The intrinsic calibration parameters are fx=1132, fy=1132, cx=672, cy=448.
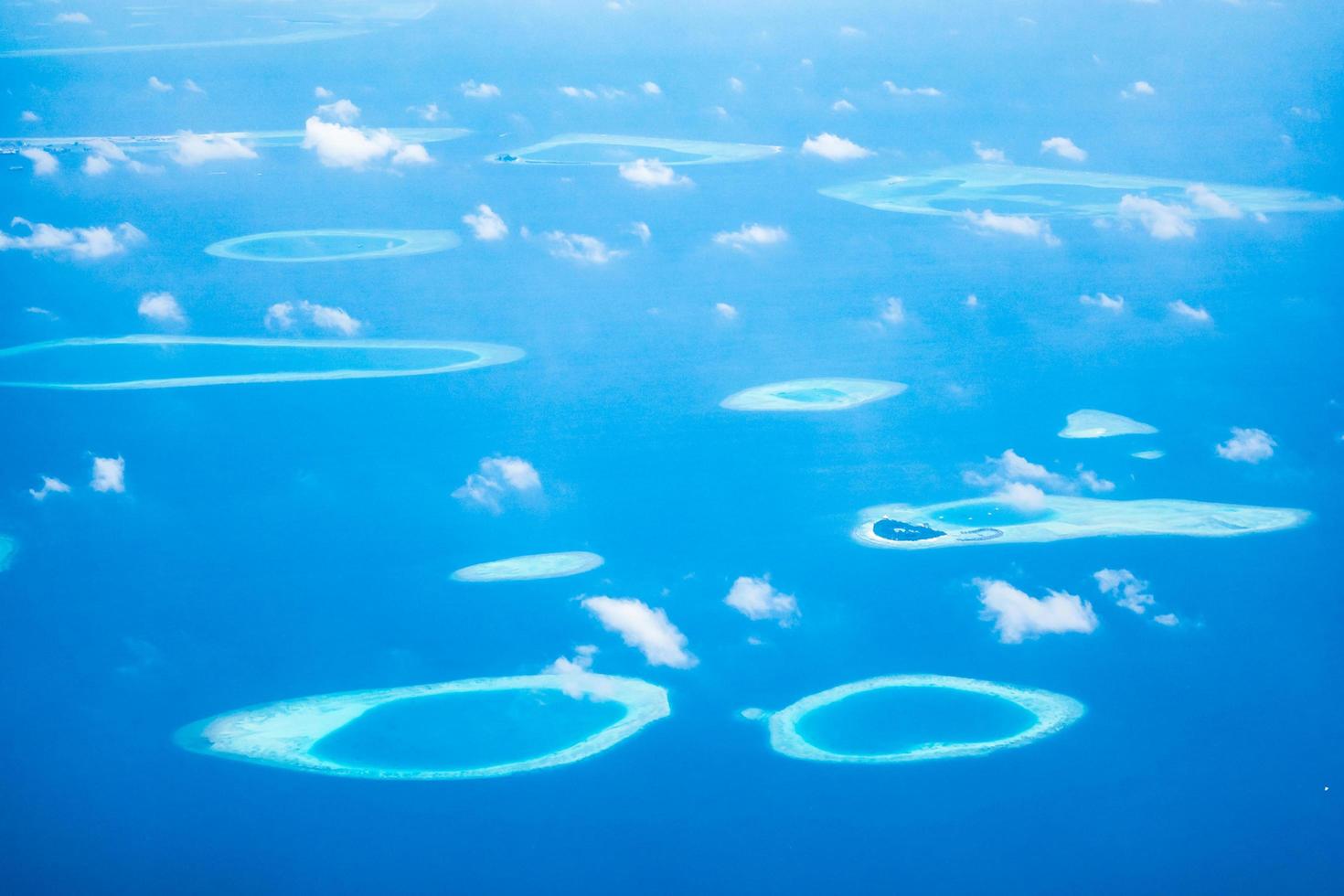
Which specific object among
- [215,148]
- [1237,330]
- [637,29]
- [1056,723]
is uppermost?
[637,29]

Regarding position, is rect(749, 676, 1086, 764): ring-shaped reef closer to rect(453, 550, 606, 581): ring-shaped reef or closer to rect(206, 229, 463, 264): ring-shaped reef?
rect(453, 550, 606, 581): ring-shaped reef

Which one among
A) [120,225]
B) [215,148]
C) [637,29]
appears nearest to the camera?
[120,225]

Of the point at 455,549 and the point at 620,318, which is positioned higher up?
the point at 620,318

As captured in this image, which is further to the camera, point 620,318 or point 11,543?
point 620,318

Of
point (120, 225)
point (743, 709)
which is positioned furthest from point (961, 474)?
point (120, 225)

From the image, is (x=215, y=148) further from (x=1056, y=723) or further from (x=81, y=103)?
(x=1056, y=723)

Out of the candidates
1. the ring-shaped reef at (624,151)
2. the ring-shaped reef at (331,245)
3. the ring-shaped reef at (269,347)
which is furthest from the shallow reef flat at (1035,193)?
the ring-shaped reef at (269,347)
